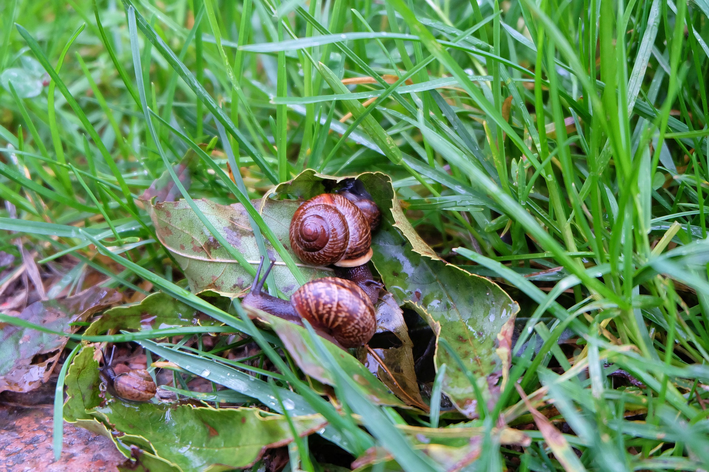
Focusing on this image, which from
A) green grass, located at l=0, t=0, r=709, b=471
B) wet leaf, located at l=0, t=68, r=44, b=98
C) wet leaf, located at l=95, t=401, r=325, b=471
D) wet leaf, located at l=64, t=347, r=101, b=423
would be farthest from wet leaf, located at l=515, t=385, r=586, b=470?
wet leaf, located at l=0, t=68, r=44, b=98

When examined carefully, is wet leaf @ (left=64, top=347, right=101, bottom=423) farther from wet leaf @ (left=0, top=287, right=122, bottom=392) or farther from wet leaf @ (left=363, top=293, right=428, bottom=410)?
wet leaf @ (left=363, top=293, right=428, bottom=410)

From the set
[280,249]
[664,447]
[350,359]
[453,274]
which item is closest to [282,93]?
[280,249]

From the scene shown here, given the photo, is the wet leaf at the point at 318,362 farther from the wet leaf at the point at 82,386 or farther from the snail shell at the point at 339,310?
the wet leaf at the point at 82,386

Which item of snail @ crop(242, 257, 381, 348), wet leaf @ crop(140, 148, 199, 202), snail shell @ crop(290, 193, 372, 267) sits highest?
wet leaf @ crop(140, 148, 199, 202)

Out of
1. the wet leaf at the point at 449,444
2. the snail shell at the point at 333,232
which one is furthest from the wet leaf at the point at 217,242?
the wet leaf at the point at 449,444

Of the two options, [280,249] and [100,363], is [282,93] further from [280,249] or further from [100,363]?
[100,363]

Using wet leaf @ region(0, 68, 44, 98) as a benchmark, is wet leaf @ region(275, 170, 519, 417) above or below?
below
